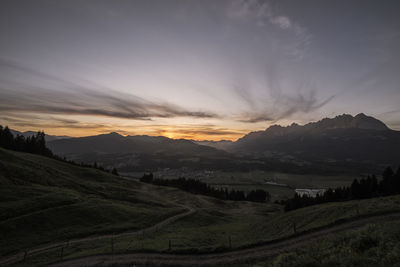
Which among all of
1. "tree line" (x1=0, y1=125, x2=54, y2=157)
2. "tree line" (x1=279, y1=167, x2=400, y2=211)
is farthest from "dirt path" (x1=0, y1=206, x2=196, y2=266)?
"tree line" (x1=0, y1=125, x2=54, y2=157)

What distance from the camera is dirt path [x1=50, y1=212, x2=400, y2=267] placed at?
861 inches

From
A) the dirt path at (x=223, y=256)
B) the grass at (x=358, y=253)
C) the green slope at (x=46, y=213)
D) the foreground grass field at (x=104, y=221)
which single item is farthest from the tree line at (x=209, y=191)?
the grass at (x=358, y=253)

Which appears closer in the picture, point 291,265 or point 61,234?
point 291,265

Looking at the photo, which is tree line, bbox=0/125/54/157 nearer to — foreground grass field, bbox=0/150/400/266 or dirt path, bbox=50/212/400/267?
foreground grass field, bbox=0/150/400/266

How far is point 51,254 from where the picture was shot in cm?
3023

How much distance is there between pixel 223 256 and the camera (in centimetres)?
2286

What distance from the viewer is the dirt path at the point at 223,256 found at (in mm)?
21875

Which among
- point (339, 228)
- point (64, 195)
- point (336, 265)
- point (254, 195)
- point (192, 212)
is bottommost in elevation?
→ point (254, 195)

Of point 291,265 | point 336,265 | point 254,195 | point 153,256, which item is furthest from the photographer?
point 254,195

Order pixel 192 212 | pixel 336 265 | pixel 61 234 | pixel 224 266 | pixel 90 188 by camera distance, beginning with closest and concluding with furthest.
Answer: pixel 336 265 → pixel 224 266 → pixel 61 234 → pixel 192 212 → pixel 90 188

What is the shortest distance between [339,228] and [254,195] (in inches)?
5144

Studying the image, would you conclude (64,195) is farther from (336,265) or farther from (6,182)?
(336,265)

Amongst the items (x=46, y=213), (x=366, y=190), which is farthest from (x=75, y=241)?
(x=366, y=190)

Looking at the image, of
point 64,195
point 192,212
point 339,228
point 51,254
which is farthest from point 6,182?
point 339,228
